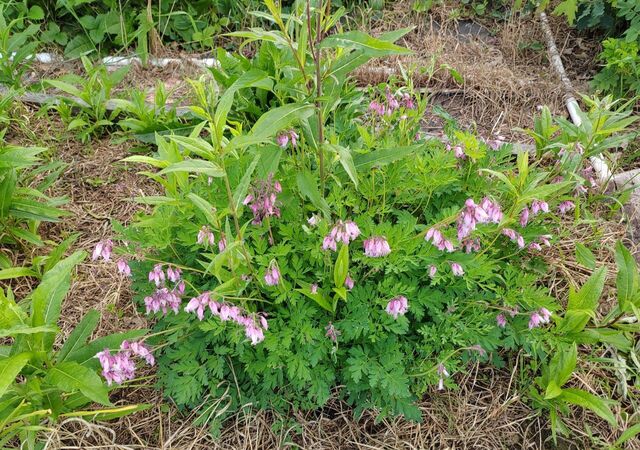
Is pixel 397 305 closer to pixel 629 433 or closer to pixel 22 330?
pixel 629 433

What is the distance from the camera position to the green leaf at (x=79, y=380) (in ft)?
6.14

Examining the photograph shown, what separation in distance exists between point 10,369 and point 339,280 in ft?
3.59

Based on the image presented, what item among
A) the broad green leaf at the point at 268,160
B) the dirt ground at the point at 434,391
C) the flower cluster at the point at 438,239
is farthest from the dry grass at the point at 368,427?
the broad green leaf at the point at 268,160

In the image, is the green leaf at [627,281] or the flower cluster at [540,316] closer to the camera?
the flower cluster at [540,316]

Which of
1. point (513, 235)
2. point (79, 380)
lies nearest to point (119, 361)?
point (79, 380)

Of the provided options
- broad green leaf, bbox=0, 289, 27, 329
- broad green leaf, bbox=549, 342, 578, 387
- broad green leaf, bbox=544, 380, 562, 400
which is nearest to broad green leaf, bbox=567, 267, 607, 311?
broad green leaf, bbox=549, 342, 578, 387

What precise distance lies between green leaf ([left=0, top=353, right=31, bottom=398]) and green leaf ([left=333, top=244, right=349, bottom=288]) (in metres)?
1.06

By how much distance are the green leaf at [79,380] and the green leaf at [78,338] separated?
153 millimetres

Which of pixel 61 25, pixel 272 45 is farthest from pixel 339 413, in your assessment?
pixel 61 25

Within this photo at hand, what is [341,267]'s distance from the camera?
186cm

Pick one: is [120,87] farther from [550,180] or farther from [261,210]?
[550,180]

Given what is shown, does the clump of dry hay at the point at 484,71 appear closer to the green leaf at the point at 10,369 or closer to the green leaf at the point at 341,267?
the green leaf at the point at 341,267

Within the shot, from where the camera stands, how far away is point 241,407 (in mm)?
2195

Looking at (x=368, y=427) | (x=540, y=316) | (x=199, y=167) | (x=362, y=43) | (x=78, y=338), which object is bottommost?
(x=368, y=427)
